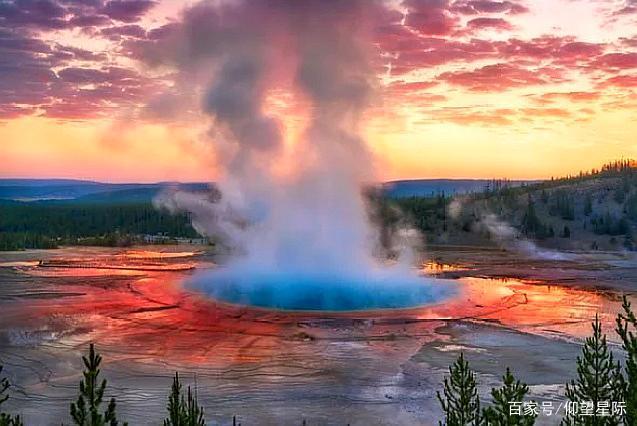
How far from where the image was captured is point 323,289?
23.1 m

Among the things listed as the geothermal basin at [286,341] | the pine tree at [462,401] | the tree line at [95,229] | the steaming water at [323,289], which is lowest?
the geothermal basin at [286,341]

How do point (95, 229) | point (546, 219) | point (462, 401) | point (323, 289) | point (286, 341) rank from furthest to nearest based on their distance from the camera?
point (95, 229)
point (546, 219)
point (323, 289)
point (286, 341)
point (462, 401)

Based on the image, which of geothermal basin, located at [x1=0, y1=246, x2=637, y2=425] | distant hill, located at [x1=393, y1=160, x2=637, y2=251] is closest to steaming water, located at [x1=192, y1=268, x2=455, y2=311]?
geothermal basin, located at [x1=0, y1=246, x2=637, y2=425]

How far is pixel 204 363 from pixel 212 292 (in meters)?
9.09

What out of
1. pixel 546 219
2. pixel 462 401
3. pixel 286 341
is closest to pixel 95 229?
pixel 546 219

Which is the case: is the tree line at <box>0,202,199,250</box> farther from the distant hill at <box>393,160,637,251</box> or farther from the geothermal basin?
the distant hill at <box>393,160,637,251</box>

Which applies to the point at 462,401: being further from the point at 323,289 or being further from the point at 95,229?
the point at 95,229

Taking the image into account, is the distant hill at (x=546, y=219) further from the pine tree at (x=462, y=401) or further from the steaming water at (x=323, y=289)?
the pine tree at (x=462, y=401)

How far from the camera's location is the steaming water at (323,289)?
20281 millimetres

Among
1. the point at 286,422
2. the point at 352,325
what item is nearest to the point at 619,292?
the point at 352,325

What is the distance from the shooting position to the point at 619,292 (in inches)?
902

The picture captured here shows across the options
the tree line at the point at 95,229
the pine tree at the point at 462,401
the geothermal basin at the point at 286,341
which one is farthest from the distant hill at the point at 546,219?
the pine tree at the point at 462,401

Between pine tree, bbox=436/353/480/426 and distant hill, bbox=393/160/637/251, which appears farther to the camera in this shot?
distant hill, bbox=393/160/637/251

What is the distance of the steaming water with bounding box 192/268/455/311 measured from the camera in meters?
20.3
